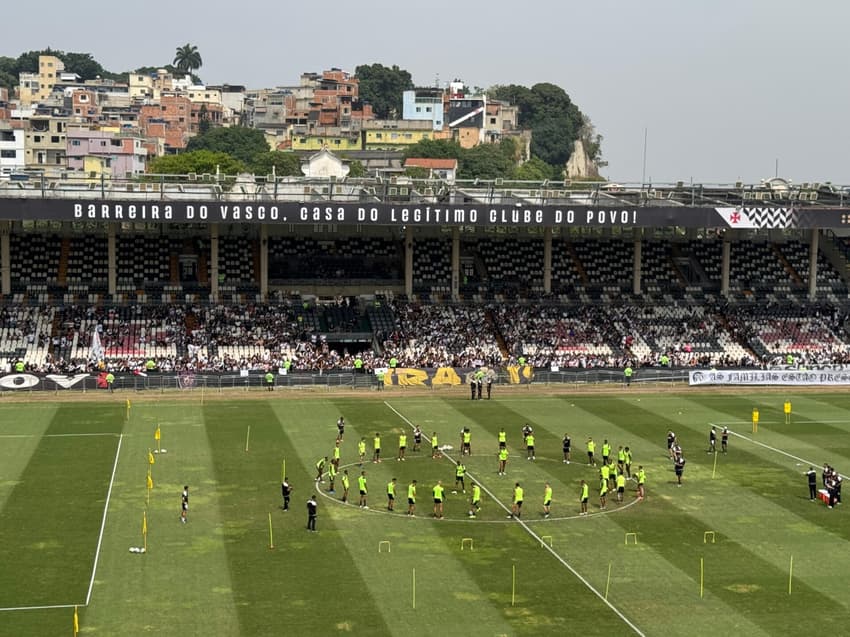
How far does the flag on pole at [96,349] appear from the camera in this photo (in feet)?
238

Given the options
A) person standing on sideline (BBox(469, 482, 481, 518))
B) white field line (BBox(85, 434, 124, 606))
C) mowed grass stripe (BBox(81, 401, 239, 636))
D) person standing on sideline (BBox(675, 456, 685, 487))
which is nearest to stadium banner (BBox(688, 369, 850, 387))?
person standing on sideline (BBox(675, 456, 685, 487))

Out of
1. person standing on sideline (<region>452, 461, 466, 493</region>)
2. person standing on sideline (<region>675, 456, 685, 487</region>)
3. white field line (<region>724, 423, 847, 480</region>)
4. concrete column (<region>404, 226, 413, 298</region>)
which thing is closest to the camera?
person standing on sideline (<region>452, 461, 466, 493</region>)

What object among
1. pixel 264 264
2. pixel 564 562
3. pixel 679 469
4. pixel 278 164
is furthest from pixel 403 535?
pixel 278 164

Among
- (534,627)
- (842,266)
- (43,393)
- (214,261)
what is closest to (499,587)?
(534,627)

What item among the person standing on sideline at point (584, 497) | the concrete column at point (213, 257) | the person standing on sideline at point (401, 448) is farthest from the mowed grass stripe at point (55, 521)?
the concrete column at point (213, 257)

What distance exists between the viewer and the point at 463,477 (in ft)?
152

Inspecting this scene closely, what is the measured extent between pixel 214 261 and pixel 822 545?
53441mm

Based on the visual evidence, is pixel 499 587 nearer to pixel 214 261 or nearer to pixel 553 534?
pixel 553 534

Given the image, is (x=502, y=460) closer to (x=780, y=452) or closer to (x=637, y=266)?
(x=780, y=452)

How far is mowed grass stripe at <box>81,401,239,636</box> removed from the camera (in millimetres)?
30844

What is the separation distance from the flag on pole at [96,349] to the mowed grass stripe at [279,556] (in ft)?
69.4

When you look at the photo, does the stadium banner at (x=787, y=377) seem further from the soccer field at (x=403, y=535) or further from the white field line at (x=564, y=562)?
the white field line at (x=564, y=562)

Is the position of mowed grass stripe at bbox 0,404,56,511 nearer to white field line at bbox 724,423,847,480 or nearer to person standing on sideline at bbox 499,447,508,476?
person standing on sideline at bbox 499,447,508,476

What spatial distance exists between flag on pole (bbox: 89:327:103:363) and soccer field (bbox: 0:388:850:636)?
1202cm
